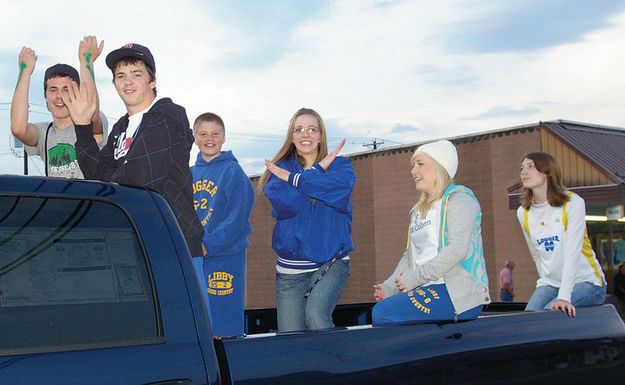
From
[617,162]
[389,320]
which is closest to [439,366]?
[389,320]

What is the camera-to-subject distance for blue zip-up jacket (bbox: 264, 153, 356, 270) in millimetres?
4230

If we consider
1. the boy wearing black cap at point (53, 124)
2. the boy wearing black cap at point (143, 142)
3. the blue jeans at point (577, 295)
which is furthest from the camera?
the blue jeans at point (577, 295)

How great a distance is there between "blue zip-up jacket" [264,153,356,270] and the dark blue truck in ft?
4.87

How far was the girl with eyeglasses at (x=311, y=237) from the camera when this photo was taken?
13.8 feet

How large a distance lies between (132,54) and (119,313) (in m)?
1.76

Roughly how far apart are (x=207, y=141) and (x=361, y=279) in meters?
22.6

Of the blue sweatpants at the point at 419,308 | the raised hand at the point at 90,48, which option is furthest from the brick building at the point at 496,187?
the raised hand at the point at 90,48

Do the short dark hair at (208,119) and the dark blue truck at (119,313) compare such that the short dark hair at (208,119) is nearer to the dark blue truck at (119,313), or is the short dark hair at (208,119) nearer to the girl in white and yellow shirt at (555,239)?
the girl in white and yellow shirt at (555,239)

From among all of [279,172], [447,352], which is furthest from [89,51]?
[447,352]

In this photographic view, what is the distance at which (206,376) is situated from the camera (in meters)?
2.32

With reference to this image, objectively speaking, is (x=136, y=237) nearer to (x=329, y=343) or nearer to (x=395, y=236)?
(x=329, y=343)

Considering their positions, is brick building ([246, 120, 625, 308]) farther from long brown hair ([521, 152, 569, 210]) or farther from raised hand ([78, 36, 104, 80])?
raised hand ([78, 36, 104, 80])

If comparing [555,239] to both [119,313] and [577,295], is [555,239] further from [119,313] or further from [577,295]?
[119,313]

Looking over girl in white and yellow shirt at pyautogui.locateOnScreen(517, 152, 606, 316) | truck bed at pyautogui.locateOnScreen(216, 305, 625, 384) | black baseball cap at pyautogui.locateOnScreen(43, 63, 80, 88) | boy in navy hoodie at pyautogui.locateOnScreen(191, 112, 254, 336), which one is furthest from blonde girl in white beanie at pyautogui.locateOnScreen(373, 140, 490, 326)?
black baseball cap at pyautogui.locateOnScreen(43, 63, 80, 88)
